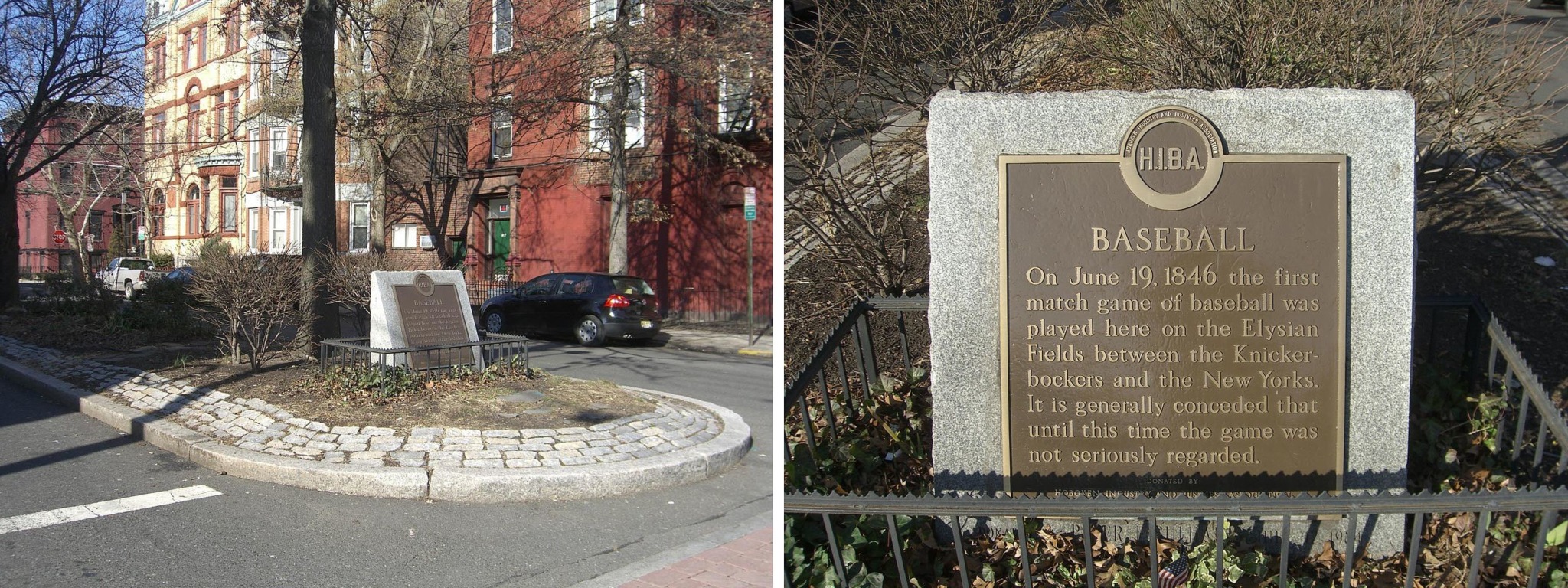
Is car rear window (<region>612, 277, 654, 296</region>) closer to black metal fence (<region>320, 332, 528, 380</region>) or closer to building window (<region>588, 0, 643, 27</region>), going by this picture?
building window (<region>588, 0, 643, 27</region>)

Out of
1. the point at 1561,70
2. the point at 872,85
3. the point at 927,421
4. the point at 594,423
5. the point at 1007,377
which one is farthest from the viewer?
the point at 1561,70

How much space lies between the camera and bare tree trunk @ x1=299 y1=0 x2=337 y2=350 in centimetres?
953

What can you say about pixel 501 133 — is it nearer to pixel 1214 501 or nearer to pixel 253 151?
pixel 253 151

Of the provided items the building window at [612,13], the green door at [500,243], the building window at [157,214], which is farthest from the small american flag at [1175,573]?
the green door at [500,243]

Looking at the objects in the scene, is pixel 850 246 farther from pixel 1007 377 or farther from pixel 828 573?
pixel 828 573

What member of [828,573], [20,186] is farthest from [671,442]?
[20,186]

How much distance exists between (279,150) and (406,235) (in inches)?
153

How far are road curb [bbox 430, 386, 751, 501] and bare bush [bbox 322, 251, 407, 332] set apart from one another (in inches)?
187

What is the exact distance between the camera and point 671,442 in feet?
21.4

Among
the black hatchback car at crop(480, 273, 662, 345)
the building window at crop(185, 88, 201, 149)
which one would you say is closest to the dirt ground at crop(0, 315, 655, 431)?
the building window at crop(185, 88, 201, 149)

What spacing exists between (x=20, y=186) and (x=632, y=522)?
605 inches

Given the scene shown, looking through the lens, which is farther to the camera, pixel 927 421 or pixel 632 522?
pixel 632 522

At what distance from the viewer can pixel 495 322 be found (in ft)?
46.8

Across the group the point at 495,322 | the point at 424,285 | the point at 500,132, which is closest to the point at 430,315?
the point at 424,285
